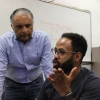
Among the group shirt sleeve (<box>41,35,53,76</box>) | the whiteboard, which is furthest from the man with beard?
the whiteboard

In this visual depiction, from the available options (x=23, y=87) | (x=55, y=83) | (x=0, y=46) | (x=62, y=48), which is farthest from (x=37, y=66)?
(x=55, y=83)

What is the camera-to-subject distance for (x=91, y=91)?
123cm

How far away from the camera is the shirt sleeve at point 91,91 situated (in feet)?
3.98

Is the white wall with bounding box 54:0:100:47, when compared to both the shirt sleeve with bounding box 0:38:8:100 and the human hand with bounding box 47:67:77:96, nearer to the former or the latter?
the shirt sleeve with bounding box 0:38:8:100

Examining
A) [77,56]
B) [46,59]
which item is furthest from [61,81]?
[46,59]

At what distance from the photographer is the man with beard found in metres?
1.15

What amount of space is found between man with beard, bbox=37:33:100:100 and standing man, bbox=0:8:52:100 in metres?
0.40

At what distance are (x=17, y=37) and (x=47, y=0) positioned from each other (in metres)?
1.38

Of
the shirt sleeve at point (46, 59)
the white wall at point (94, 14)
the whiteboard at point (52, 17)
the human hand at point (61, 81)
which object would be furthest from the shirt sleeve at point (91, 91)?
the white wall at point (94, 14)

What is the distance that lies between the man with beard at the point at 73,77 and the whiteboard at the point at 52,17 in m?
1.35

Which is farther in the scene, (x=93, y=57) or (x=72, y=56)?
(x=93, y=57)

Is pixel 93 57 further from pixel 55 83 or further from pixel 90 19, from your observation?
pixel 55 83

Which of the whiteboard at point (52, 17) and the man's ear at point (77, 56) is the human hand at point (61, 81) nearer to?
the man's ear at point (77, 56)

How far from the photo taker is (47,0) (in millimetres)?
2990
